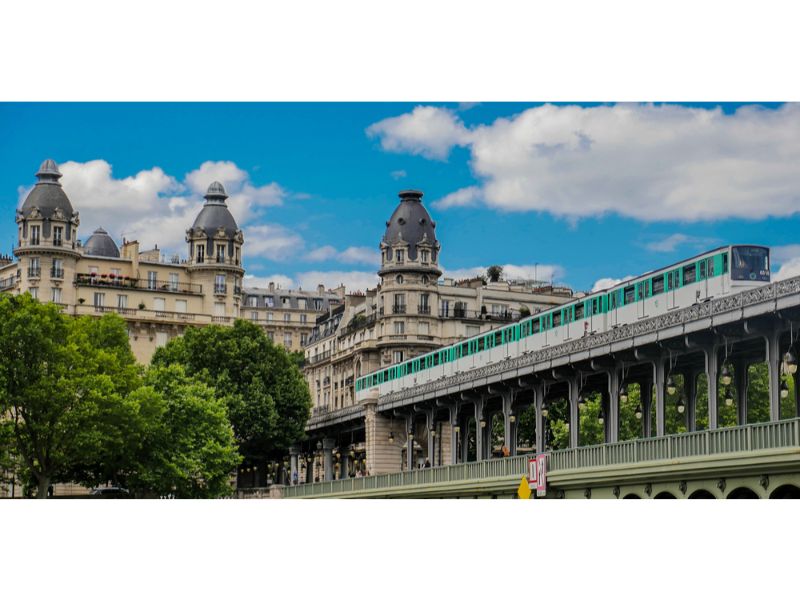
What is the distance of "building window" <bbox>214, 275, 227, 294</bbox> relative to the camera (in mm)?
134875

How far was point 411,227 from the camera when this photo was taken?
14300cm

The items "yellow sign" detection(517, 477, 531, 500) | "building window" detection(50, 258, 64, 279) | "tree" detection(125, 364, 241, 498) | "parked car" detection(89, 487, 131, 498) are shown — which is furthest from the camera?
"building window" detection(50, 258, 64, 279)

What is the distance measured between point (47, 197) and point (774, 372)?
262 ft

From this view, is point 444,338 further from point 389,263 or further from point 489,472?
point 489,472

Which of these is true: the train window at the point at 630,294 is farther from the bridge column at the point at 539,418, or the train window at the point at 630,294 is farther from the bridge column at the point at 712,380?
the bridge column at the point at 712,380

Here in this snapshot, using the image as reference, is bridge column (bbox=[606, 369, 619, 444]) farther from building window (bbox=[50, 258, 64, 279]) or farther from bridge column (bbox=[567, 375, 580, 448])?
building window (bbox=[50, 258, 64, 279])

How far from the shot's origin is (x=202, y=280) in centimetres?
13488

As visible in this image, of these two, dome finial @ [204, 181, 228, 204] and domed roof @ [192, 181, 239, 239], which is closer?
domed roof @ [192, 181, 239, 239]

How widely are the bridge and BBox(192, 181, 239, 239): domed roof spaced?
94.0ft

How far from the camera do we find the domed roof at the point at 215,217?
13138 cm

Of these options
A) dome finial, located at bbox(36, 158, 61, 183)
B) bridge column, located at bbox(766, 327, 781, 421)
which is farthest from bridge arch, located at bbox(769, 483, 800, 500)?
dome finial, located at bbox(36, 158, 61, 183)

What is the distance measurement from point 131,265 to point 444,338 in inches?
1158

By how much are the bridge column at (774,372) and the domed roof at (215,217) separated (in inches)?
3084

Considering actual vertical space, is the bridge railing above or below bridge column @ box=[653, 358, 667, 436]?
below
